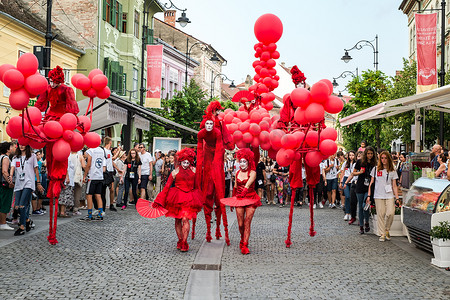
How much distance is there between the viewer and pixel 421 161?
15648 millimetres

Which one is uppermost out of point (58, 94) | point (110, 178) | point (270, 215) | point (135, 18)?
point (135, 18)

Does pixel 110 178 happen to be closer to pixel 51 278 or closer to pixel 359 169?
pixel 359 169

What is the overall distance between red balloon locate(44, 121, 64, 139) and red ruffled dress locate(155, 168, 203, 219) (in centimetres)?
193

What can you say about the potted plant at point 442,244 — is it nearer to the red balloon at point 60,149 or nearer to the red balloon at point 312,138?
the red balloon at point 312,138

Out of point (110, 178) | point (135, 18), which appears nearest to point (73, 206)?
point (110, 178)

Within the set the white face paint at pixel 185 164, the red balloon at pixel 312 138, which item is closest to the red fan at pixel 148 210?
the white face paint at pixel 185 164

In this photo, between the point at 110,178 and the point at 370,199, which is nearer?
the point at 370,199

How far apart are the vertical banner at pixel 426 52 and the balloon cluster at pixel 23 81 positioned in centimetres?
1378

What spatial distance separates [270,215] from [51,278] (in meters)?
10.5

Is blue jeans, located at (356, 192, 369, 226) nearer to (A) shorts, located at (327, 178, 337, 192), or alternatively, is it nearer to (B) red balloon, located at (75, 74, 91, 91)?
(B) red balloon, located at (75, 74, 91, 91)

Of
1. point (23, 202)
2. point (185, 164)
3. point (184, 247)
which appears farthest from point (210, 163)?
point (23, 202)

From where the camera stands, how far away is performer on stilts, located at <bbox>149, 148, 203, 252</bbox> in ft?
31.0

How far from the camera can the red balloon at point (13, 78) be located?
8867mm

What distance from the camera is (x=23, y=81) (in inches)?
355
